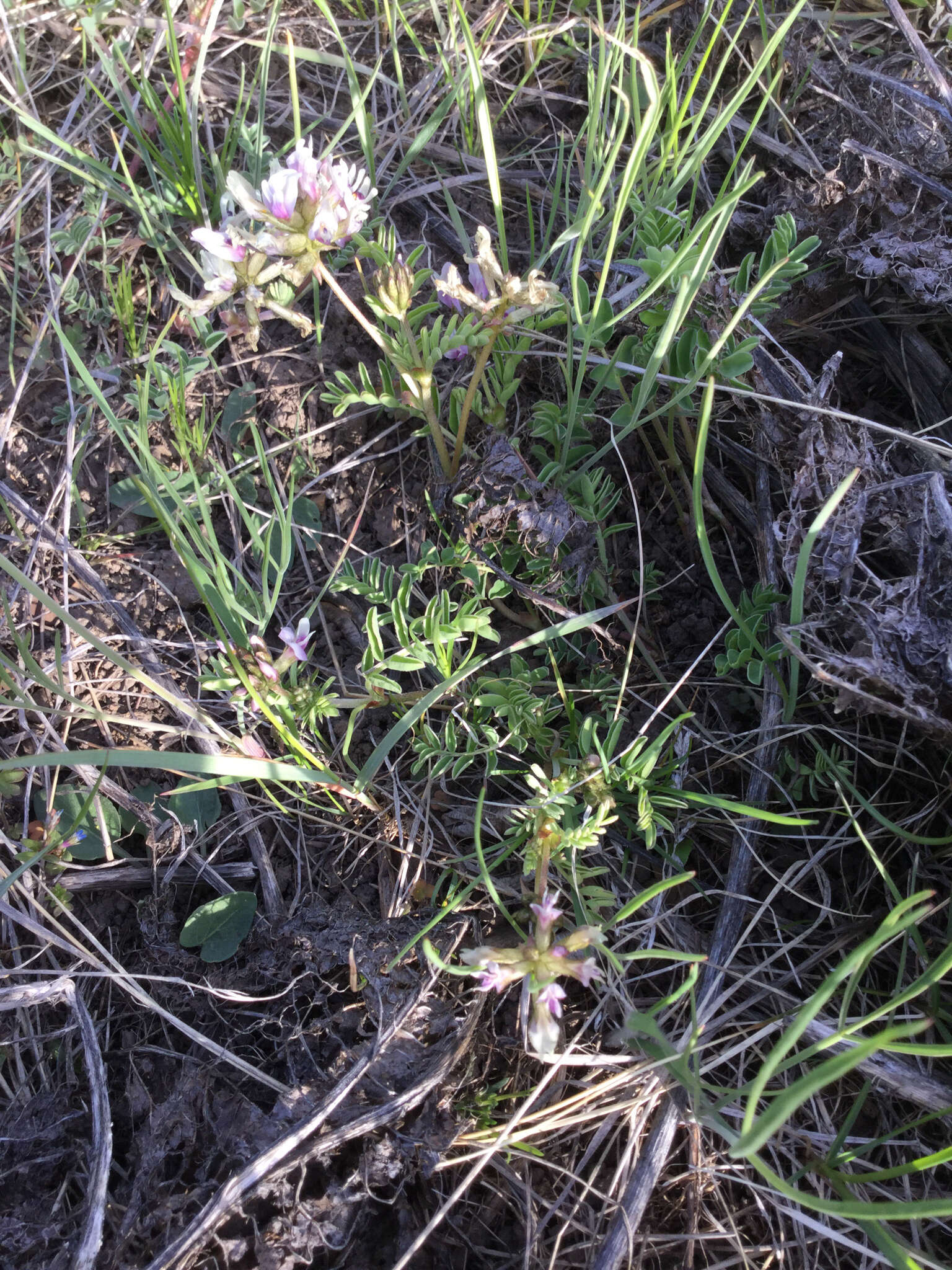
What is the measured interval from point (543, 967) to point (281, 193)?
1470 mm

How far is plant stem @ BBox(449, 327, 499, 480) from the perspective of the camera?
1760mm

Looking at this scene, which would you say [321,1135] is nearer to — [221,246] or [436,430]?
[436,430]

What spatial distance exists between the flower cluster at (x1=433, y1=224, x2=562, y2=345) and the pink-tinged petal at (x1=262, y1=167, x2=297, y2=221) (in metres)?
0.30

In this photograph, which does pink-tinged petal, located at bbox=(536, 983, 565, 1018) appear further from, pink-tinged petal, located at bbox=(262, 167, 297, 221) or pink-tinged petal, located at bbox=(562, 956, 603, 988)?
pink-tinged petal, located at bbox=(262, 167, 297, 221)

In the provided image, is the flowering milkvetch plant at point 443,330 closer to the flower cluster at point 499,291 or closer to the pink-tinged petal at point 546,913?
the flower cluster at point 499,291

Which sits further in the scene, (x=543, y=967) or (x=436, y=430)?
(x=436, y=430)

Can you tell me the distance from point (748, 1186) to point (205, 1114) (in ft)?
3.26

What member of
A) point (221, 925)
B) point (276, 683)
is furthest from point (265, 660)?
point (221, 925)

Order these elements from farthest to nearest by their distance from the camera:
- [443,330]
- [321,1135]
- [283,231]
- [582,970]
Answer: [443,330], [283,231], [321,1135], [582,970]

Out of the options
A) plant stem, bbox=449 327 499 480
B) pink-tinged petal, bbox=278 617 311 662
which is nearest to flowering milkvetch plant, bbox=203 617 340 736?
pink-tinged petal, bbox=278 617 311 662

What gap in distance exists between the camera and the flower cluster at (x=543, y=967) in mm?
1412

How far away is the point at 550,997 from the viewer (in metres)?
1.43

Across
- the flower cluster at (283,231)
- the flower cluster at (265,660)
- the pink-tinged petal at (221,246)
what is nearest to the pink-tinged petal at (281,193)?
the flower cluster at (283,231)

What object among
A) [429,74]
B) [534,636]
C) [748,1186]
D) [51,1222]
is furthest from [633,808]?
[429,74]
